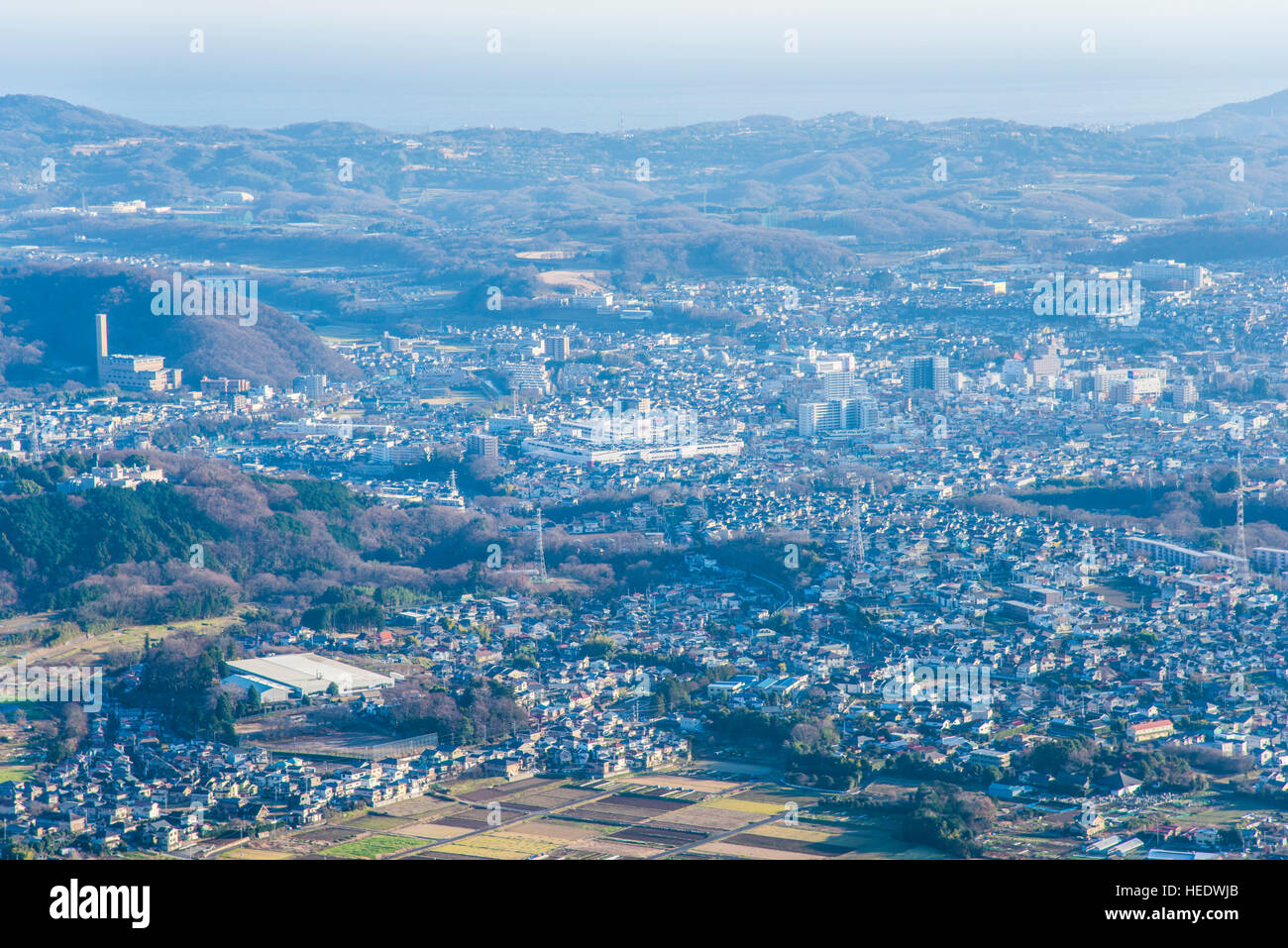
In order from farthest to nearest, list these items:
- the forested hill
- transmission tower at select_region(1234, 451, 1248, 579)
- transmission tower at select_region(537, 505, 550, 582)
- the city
→ the forested hill < transmission tower at select_region(537, 505, 550, 582) < transmission tower at select_region(1234, 451, 1248, 579) < the city

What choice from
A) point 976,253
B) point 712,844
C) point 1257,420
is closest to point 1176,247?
point 976,253

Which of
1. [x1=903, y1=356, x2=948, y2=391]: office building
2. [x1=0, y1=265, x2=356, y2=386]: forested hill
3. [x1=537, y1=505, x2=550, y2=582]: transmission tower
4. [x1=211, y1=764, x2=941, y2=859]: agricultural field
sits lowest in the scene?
[x1=211, y1=764, x2=941, y2=859]: agricultural field

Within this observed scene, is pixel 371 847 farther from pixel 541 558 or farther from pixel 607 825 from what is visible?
pixel 541 558

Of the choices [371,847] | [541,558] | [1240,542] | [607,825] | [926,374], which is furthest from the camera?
[926,374]

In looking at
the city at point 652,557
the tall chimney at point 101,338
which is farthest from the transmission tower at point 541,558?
the tall chimney at point 101,338

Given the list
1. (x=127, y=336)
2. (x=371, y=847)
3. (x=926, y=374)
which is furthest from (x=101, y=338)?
(x=371, y=847)

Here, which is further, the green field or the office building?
the office building

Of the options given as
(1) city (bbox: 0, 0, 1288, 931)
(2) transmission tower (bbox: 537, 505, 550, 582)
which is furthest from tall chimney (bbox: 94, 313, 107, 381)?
(2) transmission tower (bbox: 537, 505, 550, 582)

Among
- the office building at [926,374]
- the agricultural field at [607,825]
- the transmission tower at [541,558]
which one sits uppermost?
the office building at [926,374]

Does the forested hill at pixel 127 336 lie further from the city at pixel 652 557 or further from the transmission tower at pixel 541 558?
the transmission tower at pixel 541 558

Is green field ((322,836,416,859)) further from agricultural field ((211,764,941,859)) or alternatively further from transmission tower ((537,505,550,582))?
transmission tower ((537,505,550,582))
